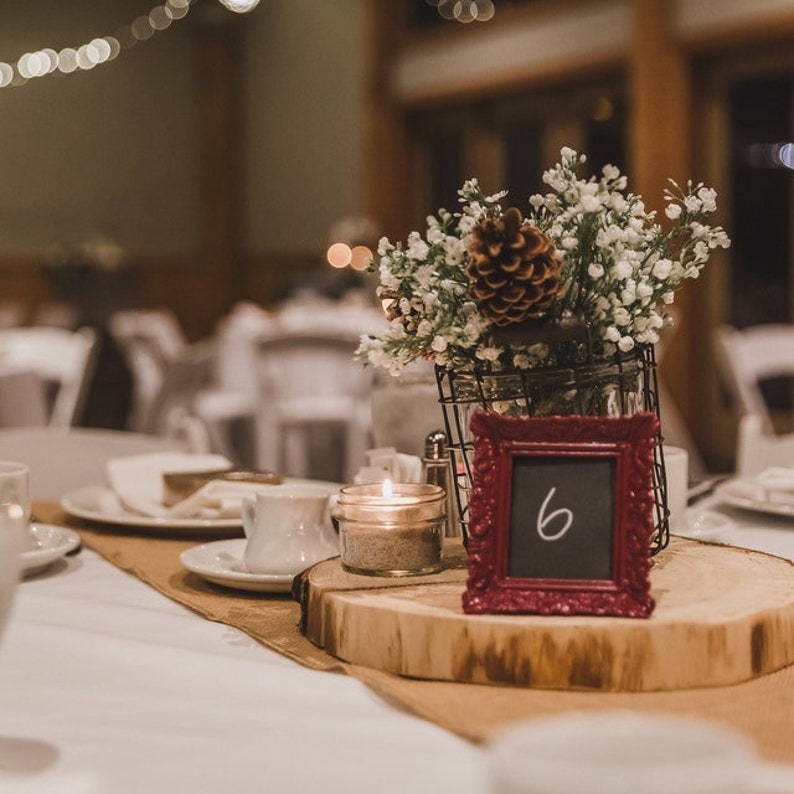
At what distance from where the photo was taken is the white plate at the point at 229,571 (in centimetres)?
122

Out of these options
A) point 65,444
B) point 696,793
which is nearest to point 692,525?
point 696,793

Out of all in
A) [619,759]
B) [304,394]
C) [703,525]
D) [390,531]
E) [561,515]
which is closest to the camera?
[619,759]

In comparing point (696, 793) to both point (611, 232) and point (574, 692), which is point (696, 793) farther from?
point (611, 232)

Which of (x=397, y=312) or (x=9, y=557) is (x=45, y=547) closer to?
(x=397, y=312)

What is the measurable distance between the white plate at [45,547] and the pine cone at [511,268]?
57cm

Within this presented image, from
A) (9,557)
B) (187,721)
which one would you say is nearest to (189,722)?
(187,721)

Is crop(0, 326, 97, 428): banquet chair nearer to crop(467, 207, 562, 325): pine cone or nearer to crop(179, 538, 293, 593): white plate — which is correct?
crop(179, 538, 293, 593): white plate

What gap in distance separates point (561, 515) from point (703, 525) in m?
0.62

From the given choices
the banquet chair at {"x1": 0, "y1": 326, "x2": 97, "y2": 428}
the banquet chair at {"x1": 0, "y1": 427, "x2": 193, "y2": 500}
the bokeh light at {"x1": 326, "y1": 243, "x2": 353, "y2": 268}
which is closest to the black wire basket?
the banquet chair at {"x1": 0, "y1": 427, "x2": 193, "y2": 500}

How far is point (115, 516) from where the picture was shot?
63.9 inches

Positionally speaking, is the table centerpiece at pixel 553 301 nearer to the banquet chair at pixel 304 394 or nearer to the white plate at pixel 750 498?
the white plate at pixel 750 498

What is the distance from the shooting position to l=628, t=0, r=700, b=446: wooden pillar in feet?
22.5

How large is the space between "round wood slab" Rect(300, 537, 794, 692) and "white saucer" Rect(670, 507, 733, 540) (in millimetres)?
440

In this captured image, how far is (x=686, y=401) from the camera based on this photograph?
7008mm
